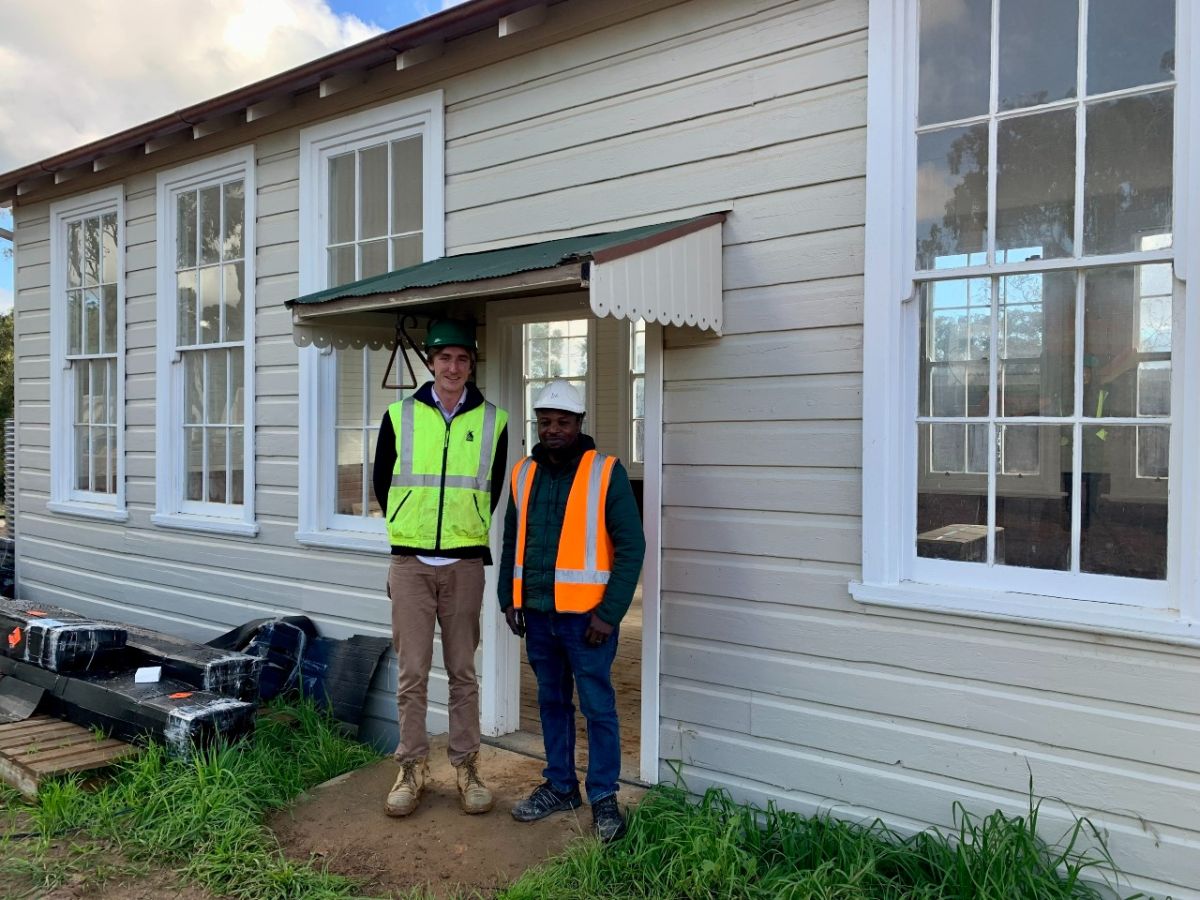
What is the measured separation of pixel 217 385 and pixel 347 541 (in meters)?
1.77

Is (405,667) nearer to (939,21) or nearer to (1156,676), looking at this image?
(1156,676)

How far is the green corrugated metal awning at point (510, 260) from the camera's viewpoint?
345 cm

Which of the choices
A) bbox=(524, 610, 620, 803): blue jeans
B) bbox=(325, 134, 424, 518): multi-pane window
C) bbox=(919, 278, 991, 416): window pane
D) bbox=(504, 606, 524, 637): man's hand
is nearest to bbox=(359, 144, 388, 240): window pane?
bbox=(325, 134, 424, 518): multi-pane window

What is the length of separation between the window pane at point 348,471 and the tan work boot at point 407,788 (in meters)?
2.03

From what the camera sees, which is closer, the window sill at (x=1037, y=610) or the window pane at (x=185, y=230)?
the window sill at (x=1037, y=610)

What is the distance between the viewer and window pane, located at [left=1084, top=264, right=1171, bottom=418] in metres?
3.04

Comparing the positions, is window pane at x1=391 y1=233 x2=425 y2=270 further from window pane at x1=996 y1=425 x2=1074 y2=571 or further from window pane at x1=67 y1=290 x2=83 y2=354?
window pane at x1=67 y1=290 x2=83 y2=354

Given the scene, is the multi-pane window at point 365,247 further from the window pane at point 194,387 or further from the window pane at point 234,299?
the window pane at point 194,387

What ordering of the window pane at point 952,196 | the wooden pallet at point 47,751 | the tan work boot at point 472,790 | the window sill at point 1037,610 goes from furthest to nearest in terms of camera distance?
1. the wooden pallet at point 47,751
2. the tan work boot at point 472,790
3. the window pane at point 952,196
4. the window sill at point 1037,610

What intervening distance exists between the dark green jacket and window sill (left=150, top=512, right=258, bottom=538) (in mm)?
2989

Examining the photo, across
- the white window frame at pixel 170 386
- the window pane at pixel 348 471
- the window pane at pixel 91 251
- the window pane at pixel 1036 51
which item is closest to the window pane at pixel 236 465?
the white window frame at pixel 170 386

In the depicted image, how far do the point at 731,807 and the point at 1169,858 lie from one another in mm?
1489

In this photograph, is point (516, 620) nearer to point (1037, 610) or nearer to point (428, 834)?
point (428, 834)

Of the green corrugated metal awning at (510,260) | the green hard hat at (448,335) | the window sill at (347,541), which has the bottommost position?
the window sill at (347,541)
